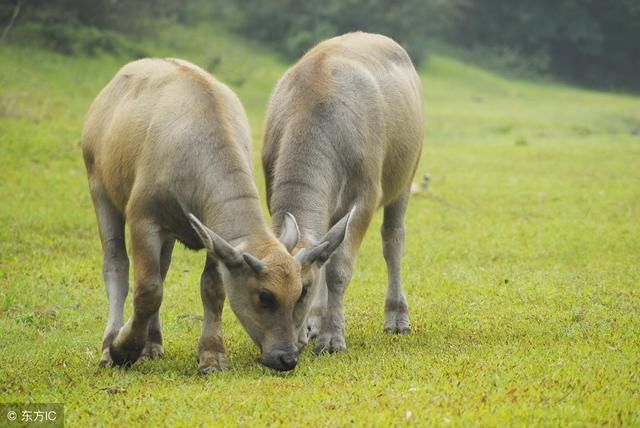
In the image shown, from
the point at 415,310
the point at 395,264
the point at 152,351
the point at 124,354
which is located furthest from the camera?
the point at 415,310

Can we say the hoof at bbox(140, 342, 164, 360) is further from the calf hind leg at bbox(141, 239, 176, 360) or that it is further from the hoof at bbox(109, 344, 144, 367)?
the hoof at bbox(109, 344, 144, 367)

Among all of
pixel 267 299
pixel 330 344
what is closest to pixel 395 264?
pixel 330 344

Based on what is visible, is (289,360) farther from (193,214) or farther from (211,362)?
(193,214)

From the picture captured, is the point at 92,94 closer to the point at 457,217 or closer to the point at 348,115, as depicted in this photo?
the point at 457,217

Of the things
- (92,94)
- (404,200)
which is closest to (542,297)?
(404,200)

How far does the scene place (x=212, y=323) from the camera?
24.7ft

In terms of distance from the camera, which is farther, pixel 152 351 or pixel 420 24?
pixel 420 24

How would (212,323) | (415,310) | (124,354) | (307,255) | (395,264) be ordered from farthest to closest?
(415,310) → (395,264) → (212,323) → (124,354) → (307,255)

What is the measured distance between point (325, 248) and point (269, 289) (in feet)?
1.99

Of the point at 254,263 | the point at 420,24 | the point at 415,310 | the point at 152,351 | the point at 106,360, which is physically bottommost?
the point at 420,24

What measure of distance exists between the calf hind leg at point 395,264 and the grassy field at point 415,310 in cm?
19

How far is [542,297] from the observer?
1011 cm

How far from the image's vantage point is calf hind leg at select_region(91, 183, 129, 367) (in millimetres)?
8031

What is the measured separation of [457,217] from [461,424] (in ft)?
34.5
